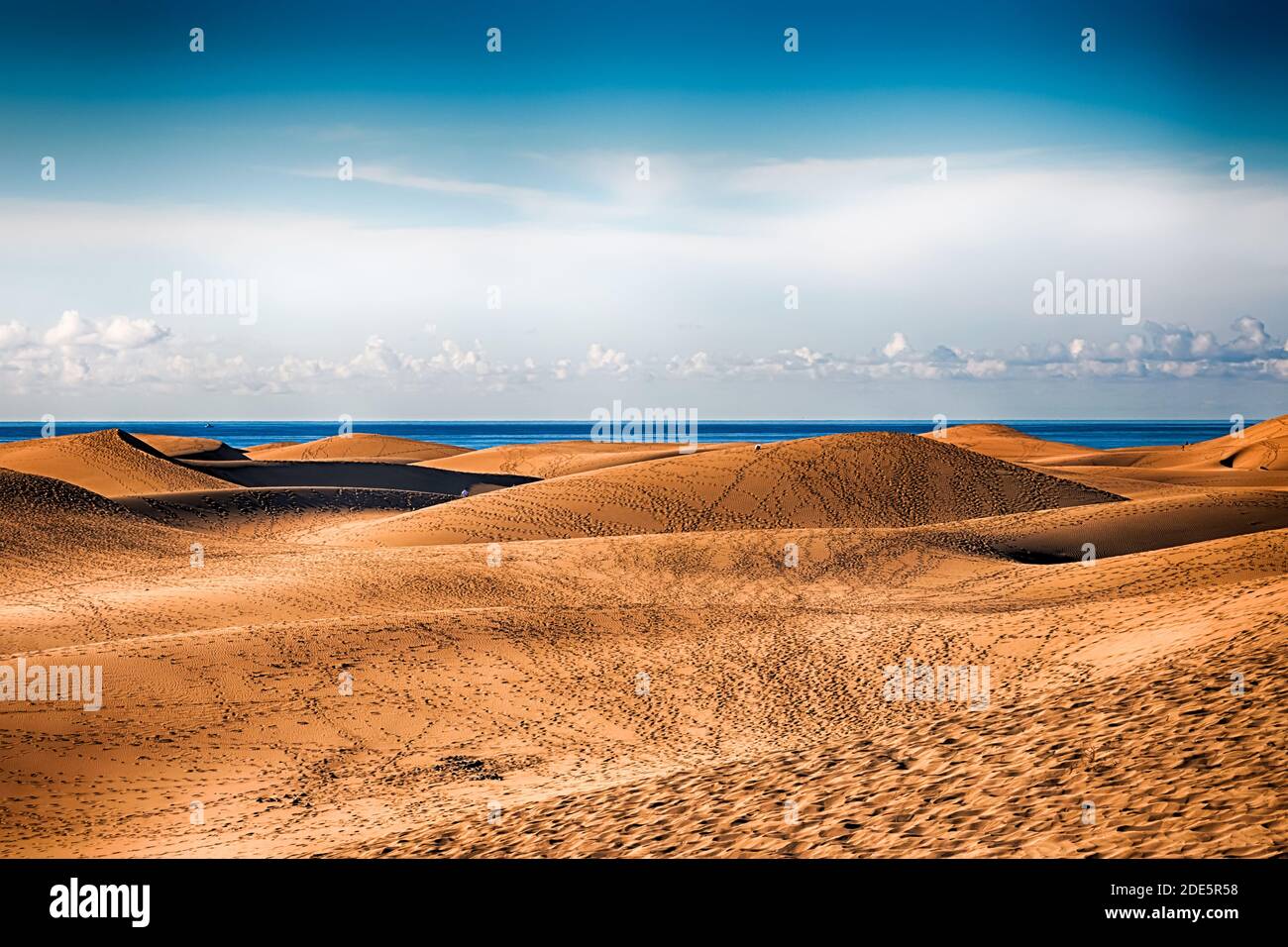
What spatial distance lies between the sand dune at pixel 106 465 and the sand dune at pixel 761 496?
42.7 ft

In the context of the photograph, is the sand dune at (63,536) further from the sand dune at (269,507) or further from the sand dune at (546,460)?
the sand dune at (546,460)

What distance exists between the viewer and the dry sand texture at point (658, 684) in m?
7.22

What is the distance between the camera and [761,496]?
33.5m

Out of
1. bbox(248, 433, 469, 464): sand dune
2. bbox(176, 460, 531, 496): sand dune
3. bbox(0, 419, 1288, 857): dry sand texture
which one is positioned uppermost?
bbox(248, 433, 469, 464): sand dune

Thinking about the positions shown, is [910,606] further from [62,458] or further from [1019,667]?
[62,458]

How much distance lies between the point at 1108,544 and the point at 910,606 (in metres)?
9.32

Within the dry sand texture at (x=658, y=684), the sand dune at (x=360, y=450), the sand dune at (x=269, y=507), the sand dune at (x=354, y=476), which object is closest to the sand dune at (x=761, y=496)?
the dry sand texture at (x=658, y=684)

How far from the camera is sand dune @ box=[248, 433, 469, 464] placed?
7369 cm

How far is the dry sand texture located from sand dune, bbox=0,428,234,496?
47.9 ft

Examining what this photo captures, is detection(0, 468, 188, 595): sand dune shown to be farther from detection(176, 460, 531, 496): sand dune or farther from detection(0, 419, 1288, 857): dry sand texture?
detection(176, 460, 531, 496): sand dune

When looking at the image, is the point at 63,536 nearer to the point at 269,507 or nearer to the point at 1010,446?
the point at 269,507

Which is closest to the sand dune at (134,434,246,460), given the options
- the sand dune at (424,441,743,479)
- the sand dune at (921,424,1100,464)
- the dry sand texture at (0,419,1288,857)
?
the sand dune at (424,441,743,479)

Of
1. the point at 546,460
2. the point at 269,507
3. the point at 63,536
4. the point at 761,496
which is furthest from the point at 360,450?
the point at 63,536
